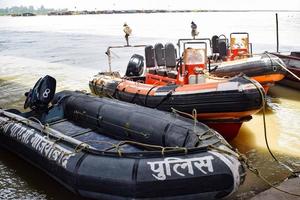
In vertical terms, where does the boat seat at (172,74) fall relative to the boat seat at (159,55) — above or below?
below

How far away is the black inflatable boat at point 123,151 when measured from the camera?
4594 mm

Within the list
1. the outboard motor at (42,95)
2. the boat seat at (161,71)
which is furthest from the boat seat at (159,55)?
the outboard motor at (42,95)

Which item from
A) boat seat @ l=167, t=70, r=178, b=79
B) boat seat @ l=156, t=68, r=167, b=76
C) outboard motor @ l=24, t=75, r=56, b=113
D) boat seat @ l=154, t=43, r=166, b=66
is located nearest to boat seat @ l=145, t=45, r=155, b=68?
boat seat @ l=154, t=43, r=166, b=66

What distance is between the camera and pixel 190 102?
289 inches

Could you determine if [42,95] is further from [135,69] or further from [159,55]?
[135,69]

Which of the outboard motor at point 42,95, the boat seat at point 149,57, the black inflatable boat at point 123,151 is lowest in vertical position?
the black inflatable boat at point 123,151

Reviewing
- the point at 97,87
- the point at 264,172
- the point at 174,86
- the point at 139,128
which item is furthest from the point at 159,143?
the point at 97,87

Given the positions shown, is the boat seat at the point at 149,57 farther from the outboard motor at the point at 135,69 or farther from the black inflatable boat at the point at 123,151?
the black inflatable boat at the point at 123,151

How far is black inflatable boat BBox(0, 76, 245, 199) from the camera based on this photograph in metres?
4.59

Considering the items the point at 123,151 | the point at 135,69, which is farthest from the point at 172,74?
the point at 123,151

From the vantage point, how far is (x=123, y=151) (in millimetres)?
5051

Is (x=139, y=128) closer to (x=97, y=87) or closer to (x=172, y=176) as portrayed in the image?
(x=172, y=176)


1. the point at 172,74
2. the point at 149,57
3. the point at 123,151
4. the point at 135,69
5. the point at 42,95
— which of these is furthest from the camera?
the point at 135,69

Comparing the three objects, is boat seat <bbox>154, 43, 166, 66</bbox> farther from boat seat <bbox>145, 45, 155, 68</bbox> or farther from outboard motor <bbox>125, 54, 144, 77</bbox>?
outboard motor <bbox>125, 54, 144, 77</bbox>
